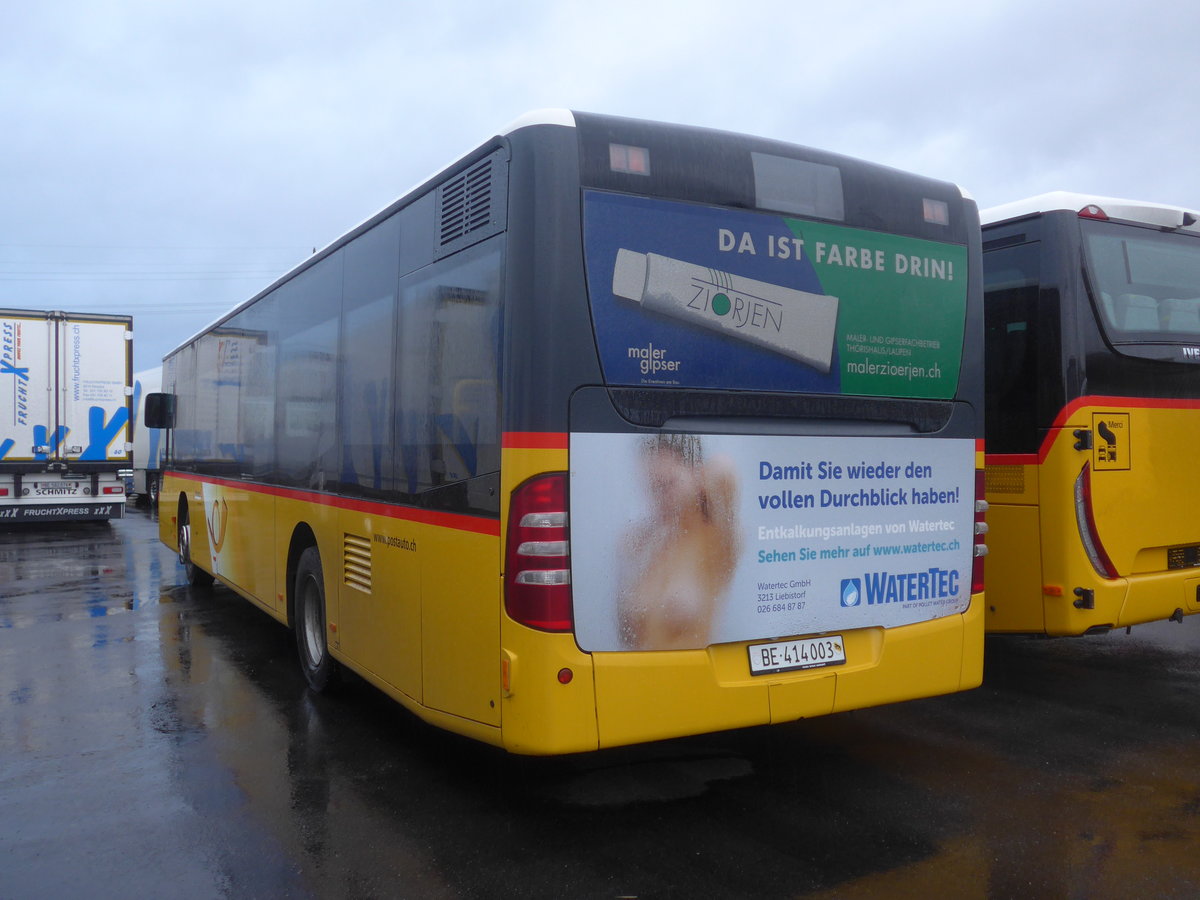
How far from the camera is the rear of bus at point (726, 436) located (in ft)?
13.0

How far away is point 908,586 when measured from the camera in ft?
16.1

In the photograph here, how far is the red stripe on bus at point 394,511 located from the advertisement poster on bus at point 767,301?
825 millimetres

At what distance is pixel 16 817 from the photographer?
15.1 ft

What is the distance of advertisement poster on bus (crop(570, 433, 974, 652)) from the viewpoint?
4.05 metres

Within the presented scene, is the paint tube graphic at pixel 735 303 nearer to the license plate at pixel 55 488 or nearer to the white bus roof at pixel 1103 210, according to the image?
the white bus roof at pixel 1103 210

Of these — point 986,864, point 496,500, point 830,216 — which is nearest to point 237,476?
→ point 496,500

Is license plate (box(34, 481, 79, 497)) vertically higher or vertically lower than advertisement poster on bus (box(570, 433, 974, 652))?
lower

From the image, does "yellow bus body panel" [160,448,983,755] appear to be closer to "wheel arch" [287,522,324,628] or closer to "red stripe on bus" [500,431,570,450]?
"red stripe on bus" [500,431,570,450]

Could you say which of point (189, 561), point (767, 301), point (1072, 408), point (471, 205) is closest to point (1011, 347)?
point (1072, 408)

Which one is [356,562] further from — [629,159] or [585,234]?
[629,159]

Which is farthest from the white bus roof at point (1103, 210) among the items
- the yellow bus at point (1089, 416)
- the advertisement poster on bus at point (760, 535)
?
the advertisement poster on bus at point (760, 535)

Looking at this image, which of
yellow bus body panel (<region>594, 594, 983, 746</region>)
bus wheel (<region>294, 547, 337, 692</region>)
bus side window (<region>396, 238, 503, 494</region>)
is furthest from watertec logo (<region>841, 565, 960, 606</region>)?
bus wheel (<region>294, 547, 337, 692</region>)

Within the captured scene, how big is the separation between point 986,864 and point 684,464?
1.98 meters

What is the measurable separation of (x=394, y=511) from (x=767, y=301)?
2137 mm
